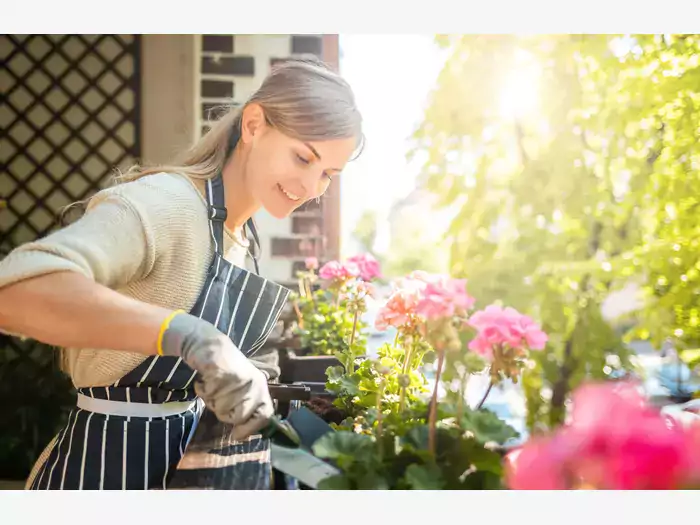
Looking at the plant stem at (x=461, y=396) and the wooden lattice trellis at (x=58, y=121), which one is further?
the wooden lattice trellis at (x=58, y=121)

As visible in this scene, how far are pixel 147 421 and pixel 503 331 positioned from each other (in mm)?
741

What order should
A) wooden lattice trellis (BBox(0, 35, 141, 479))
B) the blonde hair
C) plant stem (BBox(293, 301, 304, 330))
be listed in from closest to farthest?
the blonde hair
wooden lattice trellis (BBox(0, 35, 141, 479))
plant stem (BBox(293, 301, 304, 330))

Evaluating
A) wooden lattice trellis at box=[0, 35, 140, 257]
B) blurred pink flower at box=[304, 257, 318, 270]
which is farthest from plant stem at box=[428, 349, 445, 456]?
wooden lattice trellis at box=[0, 35, 140, 257]

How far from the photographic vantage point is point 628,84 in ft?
4.93

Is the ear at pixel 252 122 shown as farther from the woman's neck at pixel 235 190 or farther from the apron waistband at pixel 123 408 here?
the apron waistband at pixel 123 408

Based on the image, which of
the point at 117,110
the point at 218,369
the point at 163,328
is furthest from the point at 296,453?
the point at 117,110

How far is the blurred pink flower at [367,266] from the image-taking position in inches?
63.7

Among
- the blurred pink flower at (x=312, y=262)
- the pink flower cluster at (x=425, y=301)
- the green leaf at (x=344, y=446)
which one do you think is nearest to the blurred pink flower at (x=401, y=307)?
the pink flower cluster at (x=425, y=301)

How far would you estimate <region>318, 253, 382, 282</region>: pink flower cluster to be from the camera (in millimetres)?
1622

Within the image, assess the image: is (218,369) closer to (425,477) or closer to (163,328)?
(163,328)

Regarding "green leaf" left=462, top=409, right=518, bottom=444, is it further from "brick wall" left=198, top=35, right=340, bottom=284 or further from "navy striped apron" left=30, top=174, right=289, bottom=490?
"brick wall" left=198, top=35, right=340, bottom=284

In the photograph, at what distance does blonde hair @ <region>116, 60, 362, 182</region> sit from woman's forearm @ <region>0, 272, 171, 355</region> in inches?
15.0

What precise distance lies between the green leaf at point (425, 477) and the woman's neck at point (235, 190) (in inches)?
A: 26.0

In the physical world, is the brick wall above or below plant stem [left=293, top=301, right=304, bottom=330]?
above
